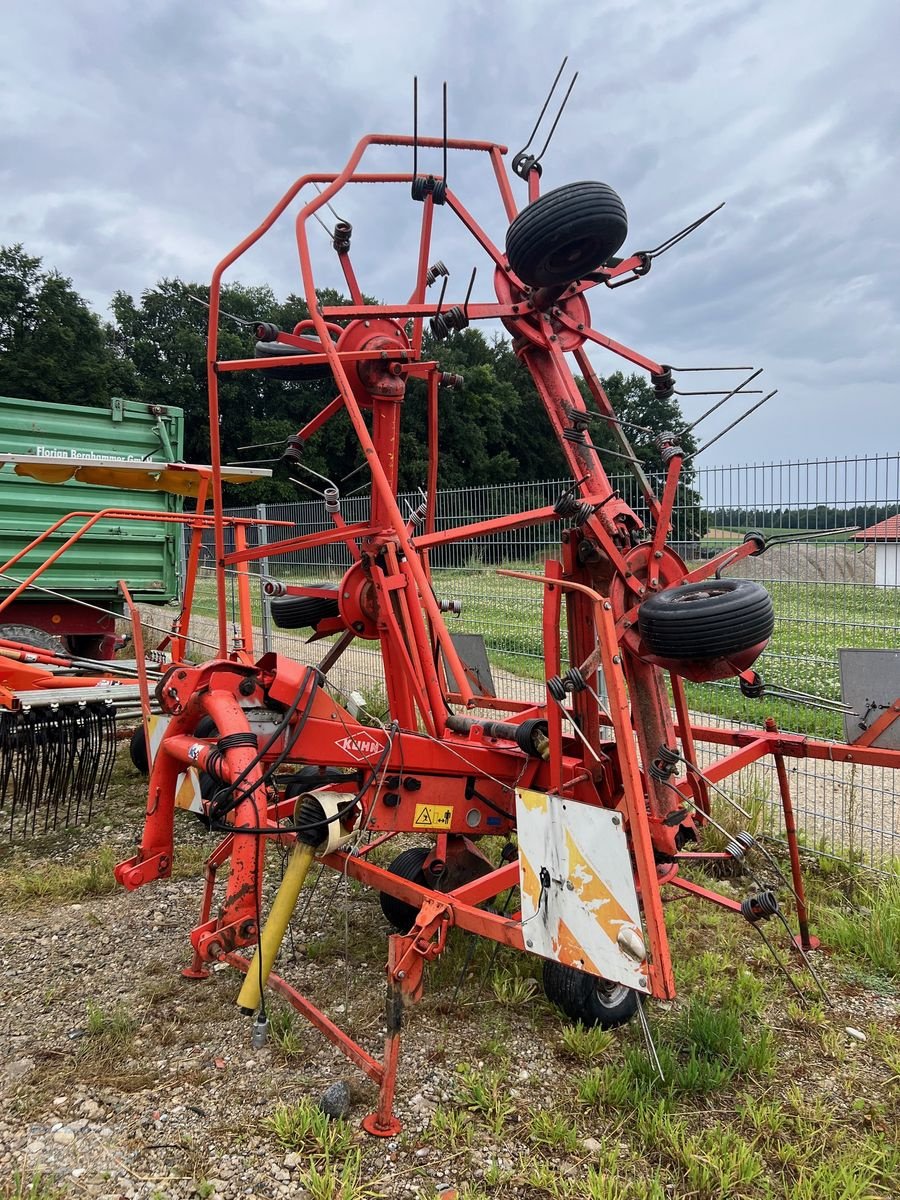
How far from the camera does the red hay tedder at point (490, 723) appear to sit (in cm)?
238

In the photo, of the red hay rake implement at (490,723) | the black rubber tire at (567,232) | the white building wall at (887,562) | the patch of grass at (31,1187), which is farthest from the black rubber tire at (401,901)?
the white building wall at (887,562)

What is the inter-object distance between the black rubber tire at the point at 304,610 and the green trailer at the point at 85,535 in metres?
3.20

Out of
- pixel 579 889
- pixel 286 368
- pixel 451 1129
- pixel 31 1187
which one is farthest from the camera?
pixel 286 368

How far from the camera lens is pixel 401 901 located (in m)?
3.61

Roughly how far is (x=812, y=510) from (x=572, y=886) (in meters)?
3.19

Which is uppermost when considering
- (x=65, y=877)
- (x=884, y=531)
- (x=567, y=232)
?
(x=567, y=232)

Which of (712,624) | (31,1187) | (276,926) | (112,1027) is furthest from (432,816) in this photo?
(31,1187)

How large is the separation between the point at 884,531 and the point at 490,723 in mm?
2630

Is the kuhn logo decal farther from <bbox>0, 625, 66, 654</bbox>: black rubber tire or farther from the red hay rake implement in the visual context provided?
<bbox>0, 625, 66, 654</bbox>: black rubber tire

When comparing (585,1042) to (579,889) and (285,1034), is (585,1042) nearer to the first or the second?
(579,889)

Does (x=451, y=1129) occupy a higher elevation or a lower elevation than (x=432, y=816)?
lower

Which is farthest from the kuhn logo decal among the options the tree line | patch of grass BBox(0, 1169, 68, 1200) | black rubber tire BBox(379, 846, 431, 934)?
the tree line

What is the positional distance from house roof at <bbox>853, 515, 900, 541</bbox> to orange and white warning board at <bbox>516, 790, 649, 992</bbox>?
2830 millimetres

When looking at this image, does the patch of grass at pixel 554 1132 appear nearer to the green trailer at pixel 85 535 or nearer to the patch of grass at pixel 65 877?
the patch of grass at pixel 65 877
